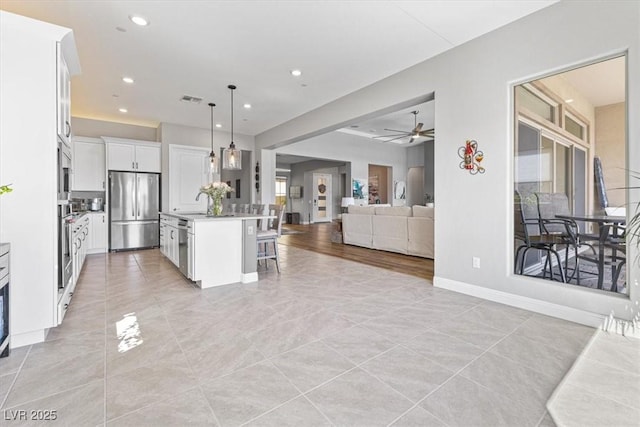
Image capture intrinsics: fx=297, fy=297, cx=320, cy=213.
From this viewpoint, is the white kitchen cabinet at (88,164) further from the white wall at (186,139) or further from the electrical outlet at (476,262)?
the electrical outlet at (476,262)

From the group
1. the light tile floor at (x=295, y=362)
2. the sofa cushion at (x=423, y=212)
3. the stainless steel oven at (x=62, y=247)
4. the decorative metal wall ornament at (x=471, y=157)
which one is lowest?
the light tile floor at (x=295, y=362)

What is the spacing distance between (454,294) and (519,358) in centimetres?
143

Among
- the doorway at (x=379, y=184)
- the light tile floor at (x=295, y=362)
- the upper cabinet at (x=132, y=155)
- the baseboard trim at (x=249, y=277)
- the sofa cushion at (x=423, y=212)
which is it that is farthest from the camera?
the doorway at (x=379, y=184)

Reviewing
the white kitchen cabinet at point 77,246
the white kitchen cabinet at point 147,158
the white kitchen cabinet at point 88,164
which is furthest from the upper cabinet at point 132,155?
the white kitchen cabinet at point 77,246

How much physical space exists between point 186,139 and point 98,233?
2.80 meters

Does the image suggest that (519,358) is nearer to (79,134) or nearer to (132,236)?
(132,236)

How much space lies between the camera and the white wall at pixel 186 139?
22.3ft

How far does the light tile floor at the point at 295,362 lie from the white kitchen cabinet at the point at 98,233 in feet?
11.1

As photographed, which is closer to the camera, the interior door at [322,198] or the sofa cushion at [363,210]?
the sofa cushion at [363,210]

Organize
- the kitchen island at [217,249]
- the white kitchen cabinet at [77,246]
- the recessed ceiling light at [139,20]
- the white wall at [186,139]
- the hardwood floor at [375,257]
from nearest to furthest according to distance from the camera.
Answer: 1. the recessed ceiling light at [139,20]
2. the white kitchen cabinet at [77,246]
3. the kitchen island at [217,249]
4. the hardwood floor at [375,257]
5. the white wall at [186,139]

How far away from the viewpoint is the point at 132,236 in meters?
6.39

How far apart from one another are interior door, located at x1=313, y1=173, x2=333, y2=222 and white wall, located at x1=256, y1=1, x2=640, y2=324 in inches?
369

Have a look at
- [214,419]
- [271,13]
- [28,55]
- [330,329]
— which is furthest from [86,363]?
[271,13]

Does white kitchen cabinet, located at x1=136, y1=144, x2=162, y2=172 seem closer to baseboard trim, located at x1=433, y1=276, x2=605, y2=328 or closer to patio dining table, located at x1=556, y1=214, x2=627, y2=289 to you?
baseboard trim, located at x1=433, y1=276, x2=605, y2=328
